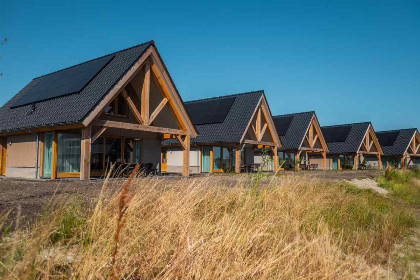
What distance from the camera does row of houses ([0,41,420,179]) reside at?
41.6 ft

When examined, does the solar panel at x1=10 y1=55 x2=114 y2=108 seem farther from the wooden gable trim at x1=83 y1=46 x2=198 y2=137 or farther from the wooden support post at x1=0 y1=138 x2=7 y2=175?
the wooden gable trim at x1=83 y1=46 x2=198 y2=137

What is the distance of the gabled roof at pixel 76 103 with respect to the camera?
12047mm

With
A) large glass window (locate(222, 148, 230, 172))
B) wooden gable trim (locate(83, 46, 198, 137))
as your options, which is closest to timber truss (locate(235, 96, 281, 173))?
large glass window (locate(222, 148, 230, 172))

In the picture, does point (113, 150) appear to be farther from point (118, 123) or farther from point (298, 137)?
point (298, 137)

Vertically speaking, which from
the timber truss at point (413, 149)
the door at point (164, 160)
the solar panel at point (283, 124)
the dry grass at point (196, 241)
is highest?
the solar panel at point (283, 124)

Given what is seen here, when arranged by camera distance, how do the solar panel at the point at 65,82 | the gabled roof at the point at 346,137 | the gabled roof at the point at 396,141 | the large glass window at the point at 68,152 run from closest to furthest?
the large glass window at the point at 68,152 < the solar panel at the point at 65,82 < the gabled roof at the point at 346,137 < the gabled roof at the point at 396,141

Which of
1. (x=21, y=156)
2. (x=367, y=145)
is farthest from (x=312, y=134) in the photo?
(x=21, y=156)

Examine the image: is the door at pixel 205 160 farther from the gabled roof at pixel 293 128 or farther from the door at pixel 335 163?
the door at pixel 335 163

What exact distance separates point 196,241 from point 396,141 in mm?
45063

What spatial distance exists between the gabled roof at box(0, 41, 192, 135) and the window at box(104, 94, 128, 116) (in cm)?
161

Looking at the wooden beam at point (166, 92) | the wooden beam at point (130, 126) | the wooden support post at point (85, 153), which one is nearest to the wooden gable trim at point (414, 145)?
the wooden beam at point (166, 92)

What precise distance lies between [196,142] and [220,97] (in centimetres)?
589

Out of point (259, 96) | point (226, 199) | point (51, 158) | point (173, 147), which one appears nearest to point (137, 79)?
point (51, 158)

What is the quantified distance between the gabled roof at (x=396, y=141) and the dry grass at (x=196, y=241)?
37.3m
